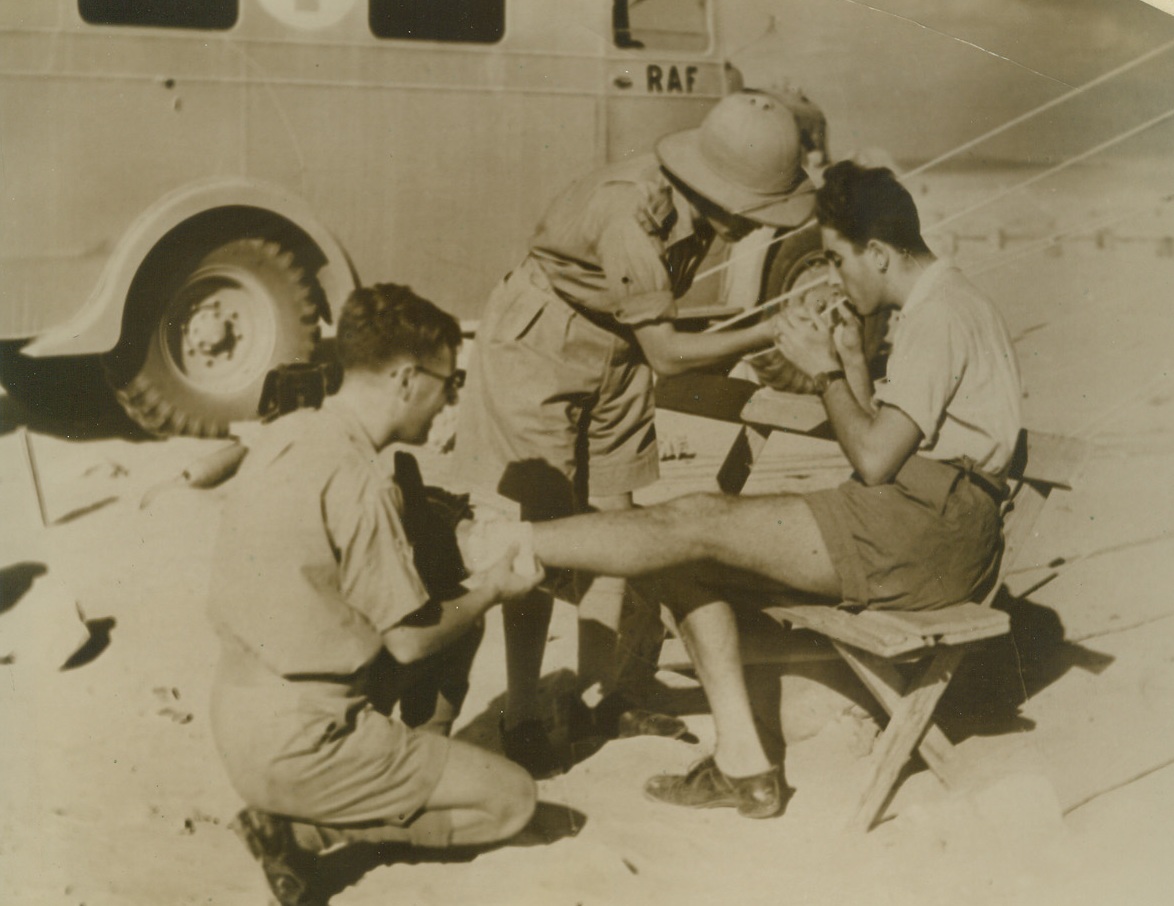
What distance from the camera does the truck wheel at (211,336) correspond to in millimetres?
2865

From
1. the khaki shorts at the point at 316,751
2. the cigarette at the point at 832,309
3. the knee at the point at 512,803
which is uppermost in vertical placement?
the cigarette at the point at 832,309

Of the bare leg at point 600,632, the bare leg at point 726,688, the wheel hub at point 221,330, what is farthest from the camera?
the bare leg at point 600,632

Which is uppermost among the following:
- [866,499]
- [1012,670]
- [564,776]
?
[866,499]

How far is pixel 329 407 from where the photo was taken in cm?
218

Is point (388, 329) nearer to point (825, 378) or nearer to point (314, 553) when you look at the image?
point (314, 553)

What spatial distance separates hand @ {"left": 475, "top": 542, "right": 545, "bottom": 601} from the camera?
2.40 m

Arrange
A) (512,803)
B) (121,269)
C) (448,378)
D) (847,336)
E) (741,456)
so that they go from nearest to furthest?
(448,378) < (512,803) < (847,336) < (121,269) < (741,456)

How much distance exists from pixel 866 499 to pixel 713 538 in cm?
35

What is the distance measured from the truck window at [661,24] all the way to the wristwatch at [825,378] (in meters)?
2.31

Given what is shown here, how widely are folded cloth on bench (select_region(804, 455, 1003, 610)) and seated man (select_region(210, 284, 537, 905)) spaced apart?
2.90ft

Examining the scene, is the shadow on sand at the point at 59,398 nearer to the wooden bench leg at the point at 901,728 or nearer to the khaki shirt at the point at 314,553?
the khaki shirt at the point at 314,553

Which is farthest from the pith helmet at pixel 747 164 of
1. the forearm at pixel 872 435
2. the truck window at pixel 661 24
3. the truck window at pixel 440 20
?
the truck window at pixel 661 24

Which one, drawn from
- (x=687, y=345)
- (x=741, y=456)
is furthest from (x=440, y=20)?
(x=687, y=345)

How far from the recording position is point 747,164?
271 cm
